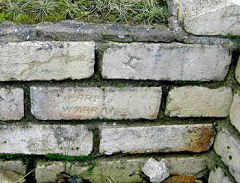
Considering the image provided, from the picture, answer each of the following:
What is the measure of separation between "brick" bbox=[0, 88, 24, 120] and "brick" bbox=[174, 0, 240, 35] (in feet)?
2.18

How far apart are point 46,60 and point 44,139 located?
340 millimetres

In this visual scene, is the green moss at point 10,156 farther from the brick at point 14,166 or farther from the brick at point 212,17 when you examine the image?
the brick at point 212,17

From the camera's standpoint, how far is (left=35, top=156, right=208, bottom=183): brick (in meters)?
1.70

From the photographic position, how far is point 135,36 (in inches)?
58.9

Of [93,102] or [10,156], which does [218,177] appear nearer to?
[93,102]

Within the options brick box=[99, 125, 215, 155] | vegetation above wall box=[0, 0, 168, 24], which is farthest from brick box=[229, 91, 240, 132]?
vegetation above wall box=[0, 0, 168, 24]

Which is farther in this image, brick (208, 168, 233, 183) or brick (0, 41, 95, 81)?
brick (208, 168, 233, 183)

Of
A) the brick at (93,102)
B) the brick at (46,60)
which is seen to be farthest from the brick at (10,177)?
the brick at (46,60)

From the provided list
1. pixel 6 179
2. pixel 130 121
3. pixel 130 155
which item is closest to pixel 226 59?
pixel 130 121

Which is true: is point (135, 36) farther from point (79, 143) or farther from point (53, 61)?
point (79, 143)

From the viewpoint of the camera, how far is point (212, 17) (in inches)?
57.7

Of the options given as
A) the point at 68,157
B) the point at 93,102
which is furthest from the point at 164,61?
the point at 68,157

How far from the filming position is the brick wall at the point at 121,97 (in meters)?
1.47

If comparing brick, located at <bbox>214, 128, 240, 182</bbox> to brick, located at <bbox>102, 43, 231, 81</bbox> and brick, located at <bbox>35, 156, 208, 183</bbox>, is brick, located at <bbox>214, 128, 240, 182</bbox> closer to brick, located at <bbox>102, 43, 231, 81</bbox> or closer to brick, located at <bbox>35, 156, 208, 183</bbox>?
brick, located at <bbox>35, 156, 208, 183</bbox>
